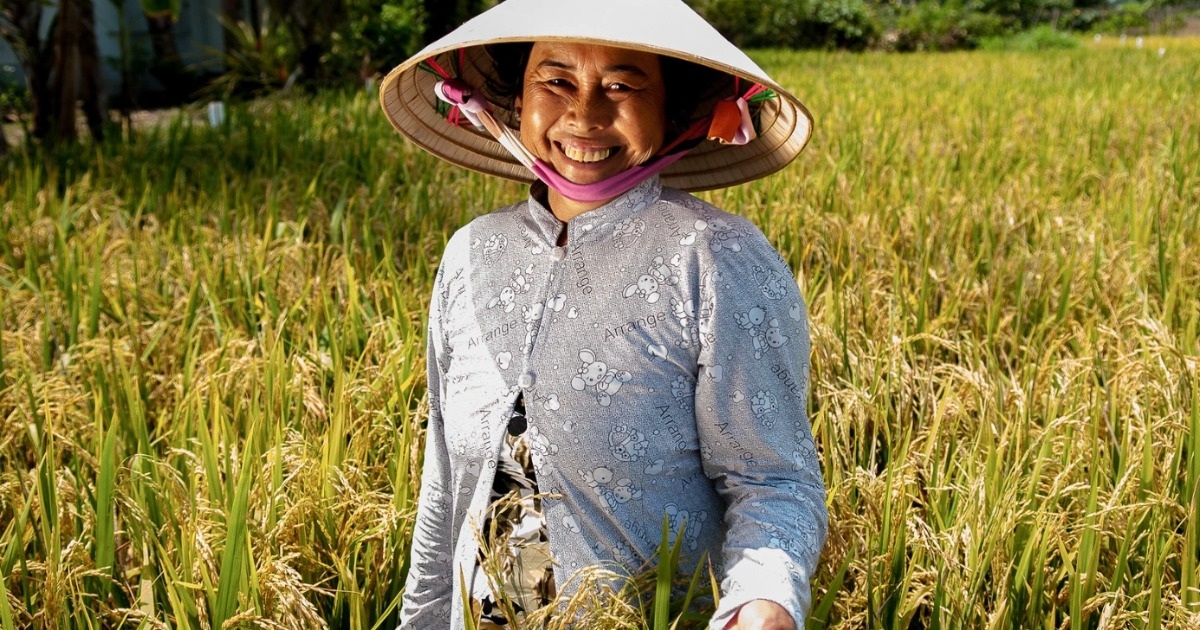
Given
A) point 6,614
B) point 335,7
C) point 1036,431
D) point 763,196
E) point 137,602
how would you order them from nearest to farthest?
1. point 6,614
2. point 137,602
3. point 1036,431
4. point 763,196
5. point 335,7

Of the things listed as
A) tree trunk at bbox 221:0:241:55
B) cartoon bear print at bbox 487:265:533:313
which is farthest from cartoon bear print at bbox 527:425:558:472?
tree trunk at bbox 221:0:241:55

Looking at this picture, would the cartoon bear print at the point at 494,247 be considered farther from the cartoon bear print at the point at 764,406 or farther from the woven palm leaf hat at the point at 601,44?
the cartoon bear print at the point at 764,406

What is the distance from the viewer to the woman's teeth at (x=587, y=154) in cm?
108

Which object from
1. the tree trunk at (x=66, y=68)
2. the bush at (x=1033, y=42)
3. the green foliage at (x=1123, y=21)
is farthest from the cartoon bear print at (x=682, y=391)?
the green foliage at (x=1123, y=21)

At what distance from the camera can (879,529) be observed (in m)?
1.57

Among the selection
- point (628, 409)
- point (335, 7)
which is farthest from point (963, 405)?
point (335, 7)

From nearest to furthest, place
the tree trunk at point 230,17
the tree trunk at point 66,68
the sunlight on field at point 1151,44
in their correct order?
1. the tree trunk at point 66,68
2. the tree trunk at point 230,17
3. the sunlight on field at point 1151,44

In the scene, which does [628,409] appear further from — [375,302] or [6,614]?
[375,302]

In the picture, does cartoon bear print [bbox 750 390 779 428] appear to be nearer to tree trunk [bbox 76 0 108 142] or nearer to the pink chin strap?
the pink chin strap

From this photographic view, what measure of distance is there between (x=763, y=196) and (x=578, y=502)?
2.65 meters

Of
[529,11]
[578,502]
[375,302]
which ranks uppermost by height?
[529,11]

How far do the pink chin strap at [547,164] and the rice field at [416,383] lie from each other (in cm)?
40

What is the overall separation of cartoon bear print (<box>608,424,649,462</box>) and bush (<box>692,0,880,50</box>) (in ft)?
56.8

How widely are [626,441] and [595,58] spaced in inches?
14.4
